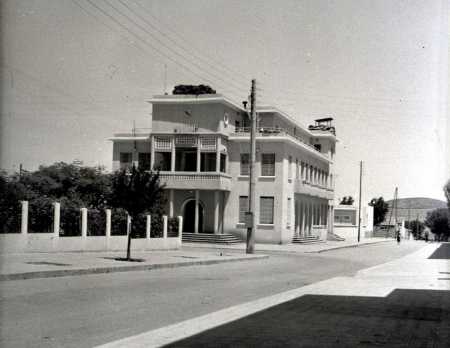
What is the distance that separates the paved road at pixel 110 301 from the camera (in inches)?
335

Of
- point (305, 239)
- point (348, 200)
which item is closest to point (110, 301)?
point (305, 239)

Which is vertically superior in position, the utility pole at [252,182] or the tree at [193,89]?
the tree at [193,89]

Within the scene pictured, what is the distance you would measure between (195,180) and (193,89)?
A: 7729 millimetres

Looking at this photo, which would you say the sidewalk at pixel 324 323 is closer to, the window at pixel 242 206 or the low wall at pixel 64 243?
the low wall at pixel 64 243

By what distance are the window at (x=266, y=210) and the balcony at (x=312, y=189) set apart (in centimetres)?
372

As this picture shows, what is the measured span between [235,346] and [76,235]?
19.6 m

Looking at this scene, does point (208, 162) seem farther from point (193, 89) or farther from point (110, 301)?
point (110, 301)

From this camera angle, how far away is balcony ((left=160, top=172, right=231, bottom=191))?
4678cm

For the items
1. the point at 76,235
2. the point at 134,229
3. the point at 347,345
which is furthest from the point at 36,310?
the point at 134,229

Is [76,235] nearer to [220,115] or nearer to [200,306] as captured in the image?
[200,306]

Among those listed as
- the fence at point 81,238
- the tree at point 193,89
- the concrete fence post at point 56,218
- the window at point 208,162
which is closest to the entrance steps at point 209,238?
the window at point 208,162

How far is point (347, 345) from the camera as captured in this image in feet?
25.9

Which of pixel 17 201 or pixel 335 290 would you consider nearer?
pixel 335 290

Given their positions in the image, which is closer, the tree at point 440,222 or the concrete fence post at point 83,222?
the concrete fence post at point 83,222
